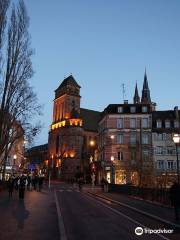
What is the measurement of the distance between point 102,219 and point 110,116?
1876 inches

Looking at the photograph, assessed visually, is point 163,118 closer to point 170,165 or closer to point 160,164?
point 160,164

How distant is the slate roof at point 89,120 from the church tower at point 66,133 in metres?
5.71

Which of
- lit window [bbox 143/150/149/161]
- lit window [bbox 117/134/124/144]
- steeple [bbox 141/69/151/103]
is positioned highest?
steeple [bbox 141/69/151/103]

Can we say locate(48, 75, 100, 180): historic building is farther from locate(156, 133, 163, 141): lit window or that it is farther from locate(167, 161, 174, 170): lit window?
locate(167, 161, 174, 170): lit window

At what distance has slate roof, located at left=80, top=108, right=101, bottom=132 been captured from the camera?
12662 centimetres

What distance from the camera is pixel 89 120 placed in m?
130

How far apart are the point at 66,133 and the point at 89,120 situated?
17441mm

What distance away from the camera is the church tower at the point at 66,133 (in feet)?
362

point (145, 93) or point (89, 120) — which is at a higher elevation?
point (145, 93)

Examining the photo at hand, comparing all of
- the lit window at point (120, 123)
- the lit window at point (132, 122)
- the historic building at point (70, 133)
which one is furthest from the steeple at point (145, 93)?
the lit window at point (120, 123)

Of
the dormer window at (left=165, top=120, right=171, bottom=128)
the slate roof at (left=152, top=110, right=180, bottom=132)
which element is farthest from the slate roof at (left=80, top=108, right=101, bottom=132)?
the dormer window at (left=165, top=120, right=171, bottom=128)

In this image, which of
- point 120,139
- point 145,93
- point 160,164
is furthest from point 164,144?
point 145,93

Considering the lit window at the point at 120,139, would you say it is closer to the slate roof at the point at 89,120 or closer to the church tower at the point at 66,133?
the church tower at the point at 66,133

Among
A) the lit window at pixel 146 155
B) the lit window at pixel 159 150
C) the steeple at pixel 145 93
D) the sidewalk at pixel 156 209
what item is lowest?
the sidewalk at pixel 156 209
